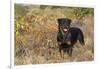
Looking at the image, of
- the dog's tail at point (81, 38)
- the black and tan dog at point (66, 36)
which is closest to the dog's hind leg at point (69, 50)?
the black and tan dog at point (66, 36)

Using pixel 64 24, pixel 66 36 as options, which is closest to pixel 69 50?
pixel 66 36

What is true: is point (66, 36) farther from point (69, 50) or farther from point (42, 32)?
point (42, 32)

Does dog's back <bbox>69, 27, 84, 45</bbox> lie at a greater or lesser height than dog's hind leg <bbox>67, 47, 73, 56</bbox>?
greater

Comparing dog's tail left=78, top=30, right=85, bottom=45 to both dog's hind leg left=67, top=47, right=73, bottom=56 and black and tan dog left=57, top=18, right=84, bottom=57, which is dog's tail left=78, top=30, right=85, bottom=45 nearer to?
black and tan dog left=57, top=18, right=84, bottom=57

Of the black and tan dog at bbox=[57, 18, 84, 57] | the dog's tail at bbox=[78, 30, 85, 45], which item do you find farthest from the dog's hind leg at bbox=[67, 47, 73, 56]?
the dog's tail at bbox=[78, 30, 85, 45]

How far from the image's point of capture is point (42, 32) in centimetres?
204

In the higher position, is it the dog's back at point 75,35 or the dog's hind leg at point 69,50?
the dog's back at point 75,35

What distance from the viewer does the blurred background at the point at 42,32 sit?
1.97 metres

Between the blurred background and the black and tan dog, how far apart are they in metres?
0.04

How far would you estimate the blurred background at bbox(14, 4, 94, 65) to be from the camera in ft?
6.48

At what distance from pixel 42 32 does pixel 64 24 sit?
0.24m

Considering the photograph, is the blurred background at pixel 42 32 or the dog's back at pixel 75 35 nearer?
the blurred background at pixel 42 32

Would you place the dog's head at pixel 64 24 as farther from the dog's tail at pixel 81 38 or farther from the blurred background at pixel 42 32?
the dog's tail at pixel 81 38
